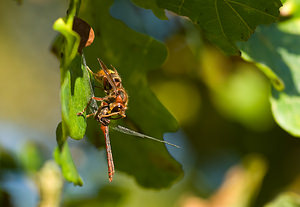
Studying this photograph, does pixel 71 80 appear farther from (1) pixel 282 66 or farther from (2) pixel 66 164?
(1) pixel 282 66

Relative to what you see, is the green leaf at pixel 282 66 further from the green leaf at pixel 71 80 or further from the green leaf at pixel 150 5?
the green leaf at pixel 71 80

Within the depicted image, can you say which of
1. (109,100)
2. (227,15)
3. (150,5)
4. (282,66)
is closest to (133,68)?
(109,100)

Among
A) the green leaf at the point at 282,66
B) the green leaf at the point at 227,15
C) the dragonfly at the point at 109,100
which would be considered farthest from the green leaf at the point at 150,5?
the green leaf at the point at 282,66

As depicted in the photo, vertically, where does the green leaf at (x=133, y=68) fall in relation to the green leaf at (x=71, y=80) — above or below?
below

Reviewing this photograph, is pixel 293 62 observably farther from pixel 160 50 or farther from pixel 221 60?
pixel 221 60

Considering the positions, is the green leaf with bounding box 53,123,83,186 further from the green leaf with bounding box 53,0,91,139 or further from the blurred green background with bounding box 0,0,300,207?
the blurred green background with bounding box 0,0,300,207

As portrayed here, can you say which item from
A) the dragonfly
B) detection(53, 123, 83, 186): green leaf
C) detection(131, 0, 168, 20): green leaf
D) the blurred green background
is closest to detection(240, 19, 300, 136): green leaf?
detection(131, 0, 168, 20): green leaf
